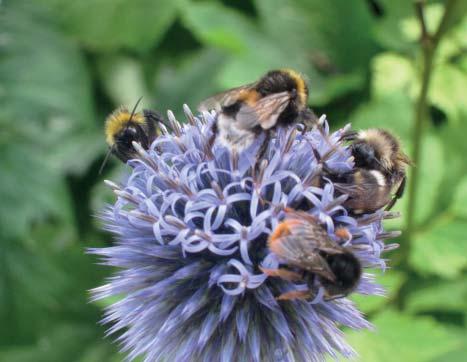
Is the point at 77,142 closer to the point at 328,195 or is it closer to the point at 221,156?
the point at 221,156

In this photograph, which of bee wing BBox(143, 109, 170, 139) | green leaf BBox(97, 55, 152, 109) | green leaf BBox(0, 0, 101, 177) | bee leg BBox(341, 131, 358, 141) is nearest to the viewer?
bee leg BBox(341, 131, 358, 141)

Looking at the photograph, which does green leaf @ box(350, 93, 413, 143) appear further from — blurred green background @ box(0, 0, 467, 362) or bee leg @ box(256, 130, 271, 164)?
bee leg @ box(256, 130, 271, 164)

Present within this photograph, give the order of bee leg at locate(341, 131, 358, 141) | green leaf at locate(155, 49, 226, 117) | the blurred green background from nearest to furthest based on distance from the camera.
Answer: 1. bee leg at locate(341, 131, 358, 141)
2. the blurred green background
3. green leaf at locate(155, 49, 226, 117)

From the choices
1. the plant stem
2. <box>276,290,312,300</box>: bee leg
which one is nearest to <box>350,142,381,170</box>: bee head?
<box>276,290,312,300</box>: bee leg

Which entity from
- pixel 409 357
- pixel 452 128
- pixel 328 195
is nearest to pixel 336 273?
pixel 328 195

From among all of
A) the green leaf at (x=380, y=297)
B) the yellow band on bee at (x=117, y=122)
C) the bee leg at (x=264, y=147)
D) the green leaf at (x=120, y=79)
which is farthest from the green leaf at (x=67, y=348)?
the bee leg at (x=264, y=147)

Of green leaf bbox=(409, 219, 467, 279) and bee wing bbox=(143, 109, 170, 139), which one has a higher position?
bee wing bbox=(143, 109, 170, 139)
